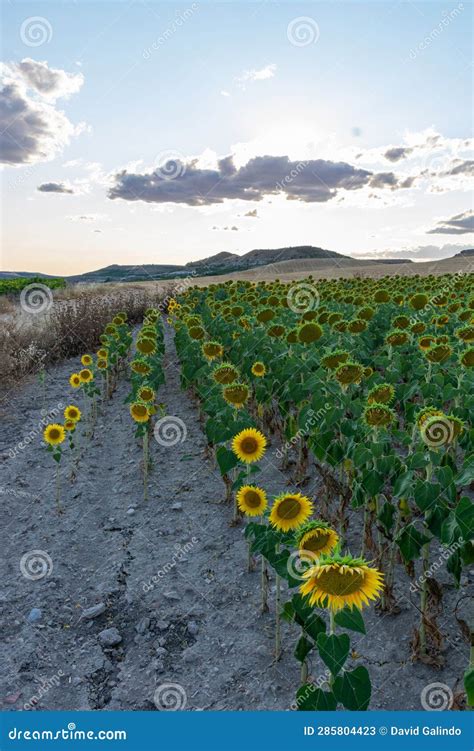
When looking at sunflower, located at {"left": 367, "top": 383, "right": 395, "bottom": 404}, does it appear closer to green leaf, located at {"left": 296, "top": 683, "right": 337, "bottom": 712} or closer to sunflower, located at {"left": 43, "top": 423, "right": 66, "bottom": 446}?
green leaf, located at {"left": 296, "top": 683, "right": 337, "bottom": 712}

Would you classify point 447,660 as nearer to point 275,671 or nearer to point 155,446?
point 275,671

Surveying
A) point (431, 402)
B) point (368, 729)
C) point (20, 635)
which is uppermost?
point (431, 402)

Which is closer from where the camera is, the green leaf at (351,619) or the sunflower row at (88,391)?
the green leaf at (351,619)

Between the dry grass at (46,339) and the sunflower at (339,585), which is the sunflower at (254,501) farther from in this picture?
the dry grass at (46,339)

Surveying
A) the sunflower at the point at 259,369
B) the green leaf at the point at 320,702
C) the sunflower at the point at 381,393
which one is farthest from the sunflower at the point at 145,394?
the green leaf at the point at 320,702

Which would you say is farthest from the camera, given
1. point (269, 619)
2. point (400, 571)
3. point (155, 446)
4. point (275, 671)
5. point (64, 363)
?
point (64, 363)

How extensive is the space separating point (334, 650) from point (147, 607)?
2368mm

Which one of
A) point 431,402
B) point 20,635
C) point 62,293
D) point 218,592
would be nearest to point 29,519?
point 20,635

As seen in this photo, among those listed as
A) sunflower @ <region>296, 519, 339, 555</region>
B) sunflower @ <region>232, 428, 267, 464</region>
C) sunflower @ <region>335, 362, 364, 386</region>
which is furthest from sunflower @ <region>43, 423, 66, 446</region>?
sunflower @ <region>296, 519, 339, 555</region>

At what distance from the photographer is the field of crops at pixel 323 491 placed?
261 centimetres

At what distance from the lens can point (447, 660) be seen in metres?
3.22

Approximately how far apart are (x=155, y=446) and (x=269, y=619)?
368 centimetres

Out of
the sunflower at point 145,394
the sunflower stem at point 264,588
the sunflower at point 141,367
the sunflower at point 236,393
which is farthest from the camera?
the sunflower at point 141,367

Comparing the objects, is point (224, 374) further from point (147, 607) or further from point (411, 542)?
point (411, 542)
